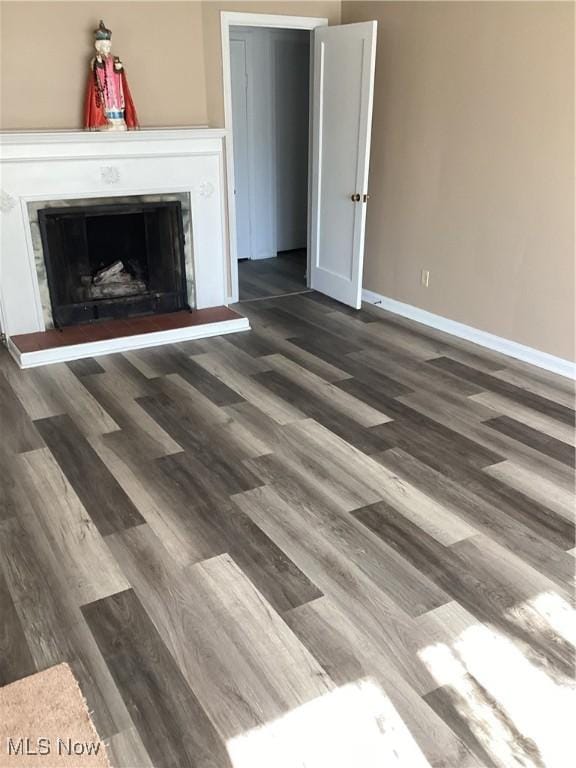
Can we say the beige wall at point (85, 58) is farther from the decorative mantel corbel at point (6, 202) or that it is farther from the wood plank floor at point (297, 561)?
the wood plank floor at point (297, 561)

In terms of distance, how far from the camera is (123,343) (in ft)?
14.7

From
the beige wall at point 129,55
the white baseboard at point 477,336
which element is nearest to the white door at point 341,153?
the white baseboard at point 477,336

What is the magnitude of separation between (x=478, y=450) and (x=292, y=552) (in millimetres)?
1234

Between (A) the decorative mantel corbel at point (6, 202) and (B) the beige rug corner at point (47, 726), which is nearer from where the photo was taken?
(B) the beige rug corner at point (47, 726)

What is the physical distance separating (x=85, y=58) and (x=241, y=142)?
2343 mm

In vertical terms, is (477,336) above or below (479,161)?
below

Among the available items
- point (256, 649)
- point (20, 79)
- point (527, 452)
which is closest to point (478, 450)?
point (527, 452)

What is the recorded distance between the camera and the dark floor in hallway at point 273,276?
5828 millimetres

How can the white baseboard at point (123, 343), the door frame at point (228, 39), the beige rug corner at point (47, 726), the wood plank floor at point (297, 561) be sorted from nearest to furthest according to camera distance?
the beige rug corner at point (47, 726), the wood plank floor at point (297, 561), the white baseboard at point (123, 343), the door frame at point (228, 39)

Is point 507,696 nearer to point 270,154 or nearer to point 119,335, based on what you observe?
point 119,335

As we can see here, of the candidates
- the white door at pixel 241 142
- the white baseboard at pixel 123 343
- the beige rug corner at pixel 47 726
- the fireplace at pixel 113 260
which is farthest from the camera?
the white door at pixel 241 142

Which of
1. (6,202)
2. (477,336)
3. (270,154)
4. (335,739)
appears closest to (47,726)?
(335,739)

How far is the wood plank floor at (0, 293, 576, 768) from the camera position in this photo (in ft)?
5.85

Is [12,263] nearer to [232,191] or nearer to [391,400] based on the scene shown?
[232,191]
